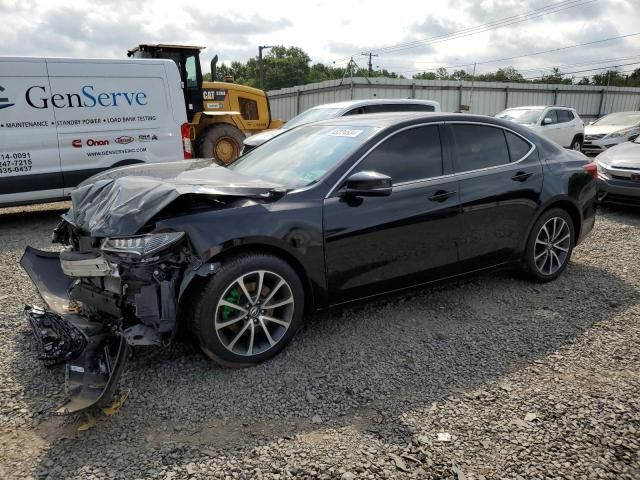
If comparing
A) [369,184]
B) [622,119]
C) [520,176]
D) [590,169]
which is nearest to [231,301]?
[369,184]

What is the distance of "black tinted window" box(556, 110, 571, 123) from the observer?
15.4 meters

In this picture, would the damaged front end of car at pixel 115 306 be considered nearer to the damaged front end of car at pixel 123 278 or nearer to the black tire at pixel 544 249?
the damaged front end of car at pixel 123 278

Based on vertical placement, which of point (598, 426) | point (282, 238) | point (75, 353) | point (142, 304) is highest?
point (282, 238)

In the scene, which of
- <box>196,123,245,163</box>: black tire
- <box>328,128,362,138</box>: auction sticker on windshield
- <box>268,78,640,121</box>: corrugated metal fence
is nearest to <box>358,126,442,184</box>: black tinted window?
<box>328,128,362,138</box>: auction sticker on windshield

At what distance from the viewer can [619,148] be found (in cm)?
842

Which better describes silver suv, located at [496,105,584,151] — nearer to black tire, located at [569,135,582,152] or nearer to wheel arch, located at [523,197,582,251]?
black tire, located at [569,135,582,152]

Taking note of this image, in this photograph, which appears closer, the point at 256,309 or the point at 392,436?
the point at 392,436

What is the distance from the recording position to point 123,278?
9.57ft

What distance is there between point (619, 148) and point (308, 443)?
8.28m

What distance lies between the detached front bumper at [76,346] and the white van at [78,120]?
148 inches

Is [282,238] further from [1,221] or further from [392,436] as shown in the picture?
[1,221]

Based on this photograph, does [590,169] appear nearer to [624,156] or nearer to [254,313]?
[254,313]

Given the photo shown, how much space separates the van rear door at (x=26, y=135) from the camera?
259 inches

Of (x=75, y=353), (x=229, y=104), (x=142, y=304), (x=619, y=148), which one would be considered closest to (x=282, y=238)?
(x=142, y=304)
